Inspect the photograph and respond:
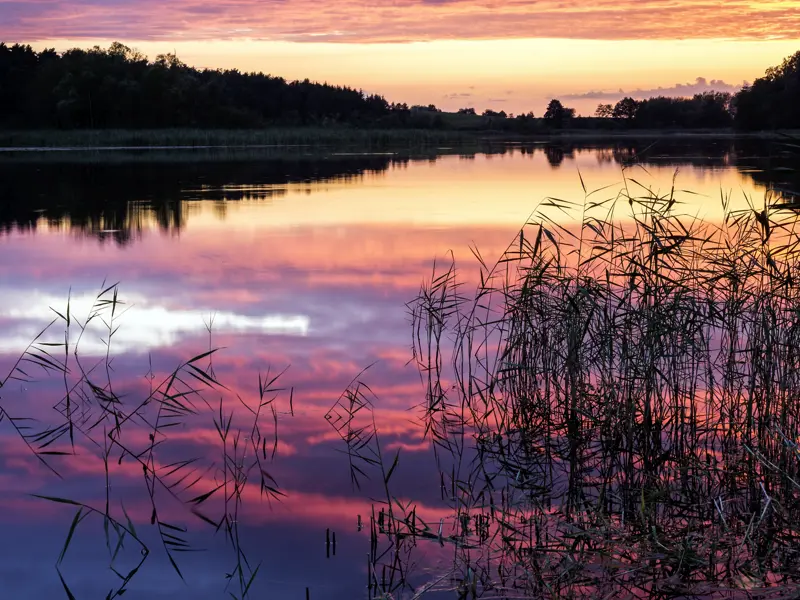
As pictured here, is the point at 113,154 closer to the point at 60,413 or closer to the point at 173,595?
the point at 60,413

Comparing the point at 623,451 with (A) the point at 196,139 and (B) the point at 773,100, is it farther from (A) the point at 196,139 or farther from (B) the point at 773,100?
(B) the point at 773,100

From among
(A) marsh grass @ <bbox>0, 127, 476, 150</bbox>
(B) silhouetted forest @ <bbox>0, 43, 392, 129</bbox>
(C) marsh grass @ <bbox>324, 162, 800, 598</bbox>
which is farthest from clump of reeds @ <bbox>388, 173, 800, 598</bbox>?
(B) silhouetted forest @ <bbox>0, 43, 392, 129</bbox>

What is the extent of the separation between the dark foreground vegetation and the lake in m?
31.9

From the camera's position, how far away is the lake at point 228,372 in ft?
12.1

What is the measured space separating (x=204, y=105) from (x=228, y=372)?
55036 millimetres

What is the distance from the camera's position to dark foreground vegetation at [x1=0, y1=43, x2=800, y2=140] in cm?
5391

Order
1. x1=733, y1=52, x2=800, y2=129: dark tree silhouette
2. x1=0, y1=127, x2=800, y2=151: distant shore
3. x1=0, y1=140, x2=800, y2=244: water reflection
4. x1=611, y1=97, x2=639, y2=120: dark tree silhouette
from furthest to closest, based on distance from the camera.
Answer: x1=611, y1=97, x2=639, y2=120: dark tree silhouette
x1=733, y1=52, x2=800, y2=129: dark tree silhouette
x1=0, y1=127, x2=800, y2=151: distant shore
x1=0, y1=140, x2=800, y2=244: water reflection

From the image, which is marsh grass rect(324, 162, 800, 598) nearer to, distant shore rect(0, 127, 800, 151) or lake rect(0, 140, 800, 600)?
lake rect(0, 140, 800, 600)

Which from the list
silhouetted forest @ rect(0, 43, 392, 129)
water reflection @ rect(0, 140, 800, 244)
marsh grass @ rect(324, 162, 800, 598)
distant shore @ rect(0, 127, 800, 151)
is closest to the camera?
marsh grass @ rect(324, 162, 800, 598)

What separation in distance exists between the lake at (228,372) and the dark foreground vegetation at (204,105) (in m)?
31.9

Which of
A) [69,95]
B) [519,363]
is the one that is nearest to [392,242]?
[519,363]

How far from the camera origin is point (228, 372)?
615cm

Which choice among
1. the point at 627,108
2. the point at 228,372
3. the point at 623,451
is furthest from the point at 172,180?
the point at 627,108

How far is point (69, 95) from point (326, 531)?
53801mm
